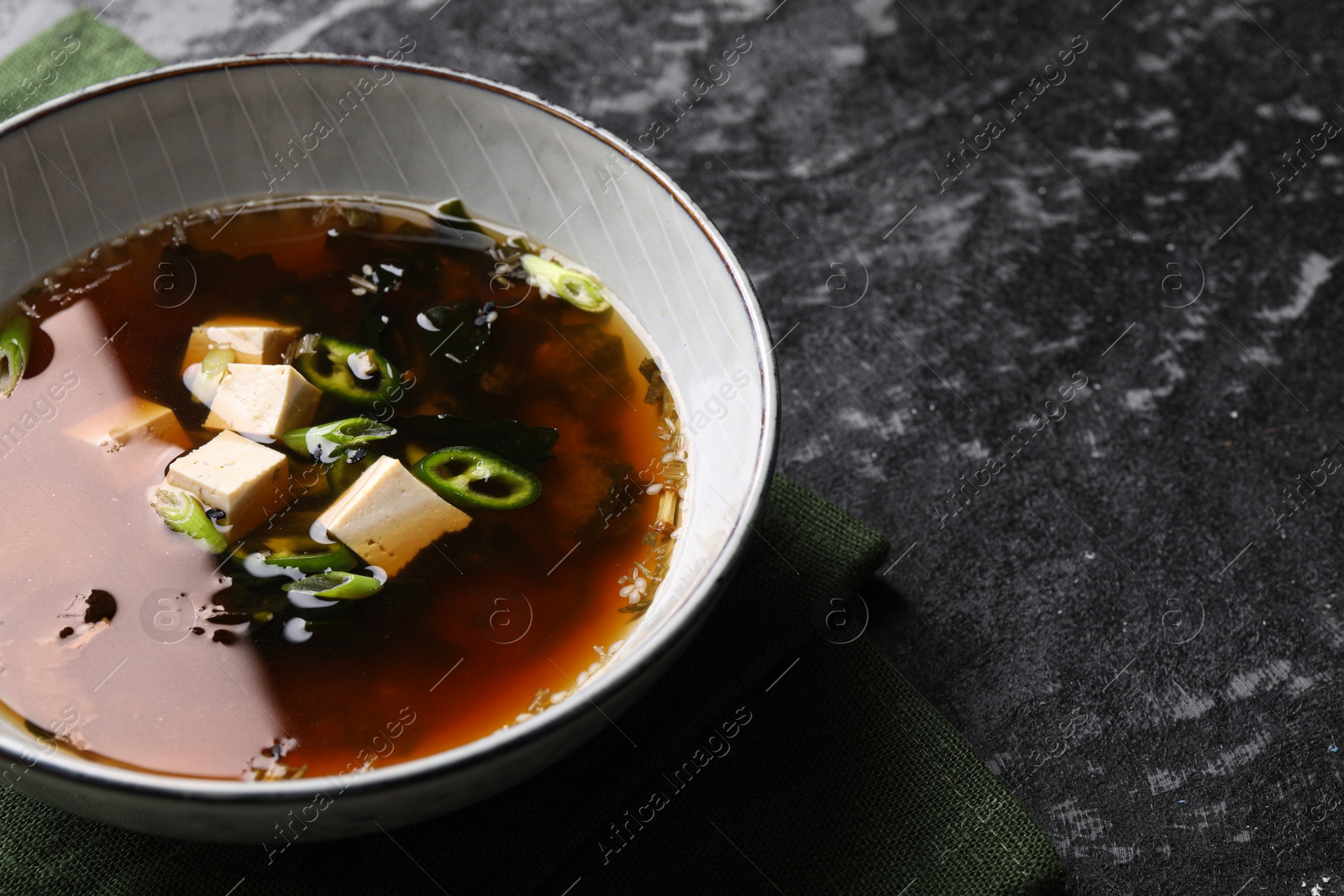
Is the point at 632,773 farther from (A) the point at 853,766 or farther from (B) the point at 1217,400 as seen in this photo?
(B) the point at 1217,400

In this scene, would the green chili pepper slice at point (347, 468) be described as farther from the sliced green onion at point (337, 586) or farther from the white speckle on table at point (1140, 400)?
the white speckle on table at point (1140, 400)

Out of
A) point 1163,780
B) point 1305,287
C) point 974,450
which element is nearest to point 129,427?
point 974,450

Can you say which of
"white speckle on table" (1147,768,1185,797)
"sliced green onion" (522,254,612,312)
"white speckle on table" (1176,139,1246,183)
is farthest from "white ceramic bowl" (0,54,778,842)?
"white speckle on table" (1176,139,1246,183)

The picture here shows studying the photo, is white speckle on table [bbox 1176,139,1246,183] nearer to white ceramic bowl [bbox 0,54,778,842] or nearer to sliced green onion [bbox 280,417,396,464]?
white ceramic bowl [bbox 0,54,778,842]

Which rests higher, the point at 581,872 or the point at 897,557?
the point at 581,872

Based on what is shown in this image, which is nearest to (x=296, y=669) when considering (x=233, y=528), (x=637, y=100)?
(x=233, y=528)

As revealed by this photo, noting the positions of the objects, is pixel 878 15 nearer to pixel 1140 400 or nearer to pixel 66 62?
pixel 1140 400

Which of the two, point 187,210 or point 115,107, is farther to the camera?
point 187,210
